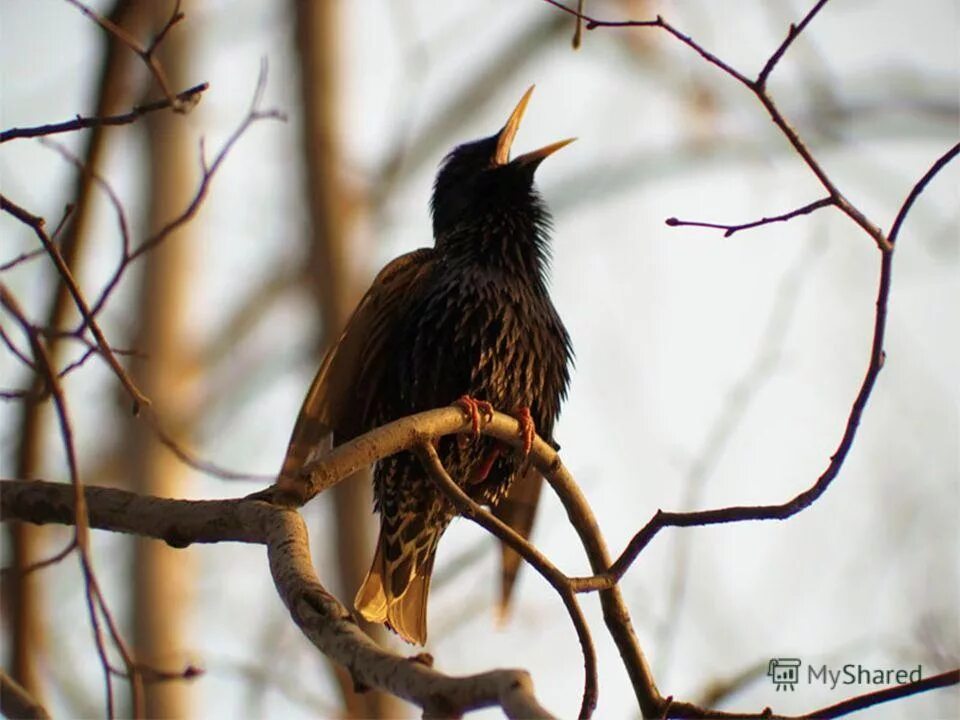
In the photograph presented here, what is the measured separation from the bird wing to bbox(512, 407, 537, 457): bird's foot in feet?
1.96

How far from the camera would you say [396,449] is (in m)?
3.56

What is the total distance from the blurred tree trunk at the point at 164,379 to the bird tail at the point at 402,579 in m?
2.09

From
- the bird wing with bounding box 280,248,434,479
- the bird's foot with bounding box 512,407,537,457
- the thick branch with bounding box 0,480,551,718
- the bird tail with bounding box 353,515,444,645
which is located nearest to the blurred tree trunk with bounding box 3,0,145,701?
the thick branch with bounding box 0,480,551,718

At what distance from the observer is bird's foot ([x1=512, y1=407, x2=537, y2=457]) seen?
4277 mm

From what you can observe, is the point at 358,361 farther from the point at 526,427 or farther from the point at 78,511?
the point at 78,511

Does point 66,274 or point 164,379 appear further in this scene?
point 164,379

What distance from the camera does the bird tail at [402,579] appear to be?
477cm

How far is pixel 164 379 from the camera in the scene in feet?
26.4

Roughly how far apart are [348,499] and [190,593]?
118 centimetres

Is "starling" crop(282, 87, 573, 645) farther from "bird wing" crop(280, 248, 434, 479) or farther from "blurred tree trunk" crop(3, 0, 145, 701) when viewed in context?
"blurred tree trunk" crop(3, 0, 145, 701)

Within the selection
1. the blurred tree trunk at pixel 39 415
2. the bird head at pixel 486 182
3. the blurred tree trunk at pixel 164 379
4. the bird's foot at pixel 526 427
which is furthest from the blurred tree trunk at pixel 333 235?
the blurred tree trunk at pixel 39 415

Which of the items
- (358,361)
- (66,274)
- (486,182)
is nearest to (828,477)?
(66,274)

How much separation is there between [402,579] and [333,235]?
3.61 metres

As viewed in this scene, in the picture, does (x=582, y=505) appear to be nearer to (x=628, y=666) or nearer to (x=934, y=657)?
(x=628, y=666)
